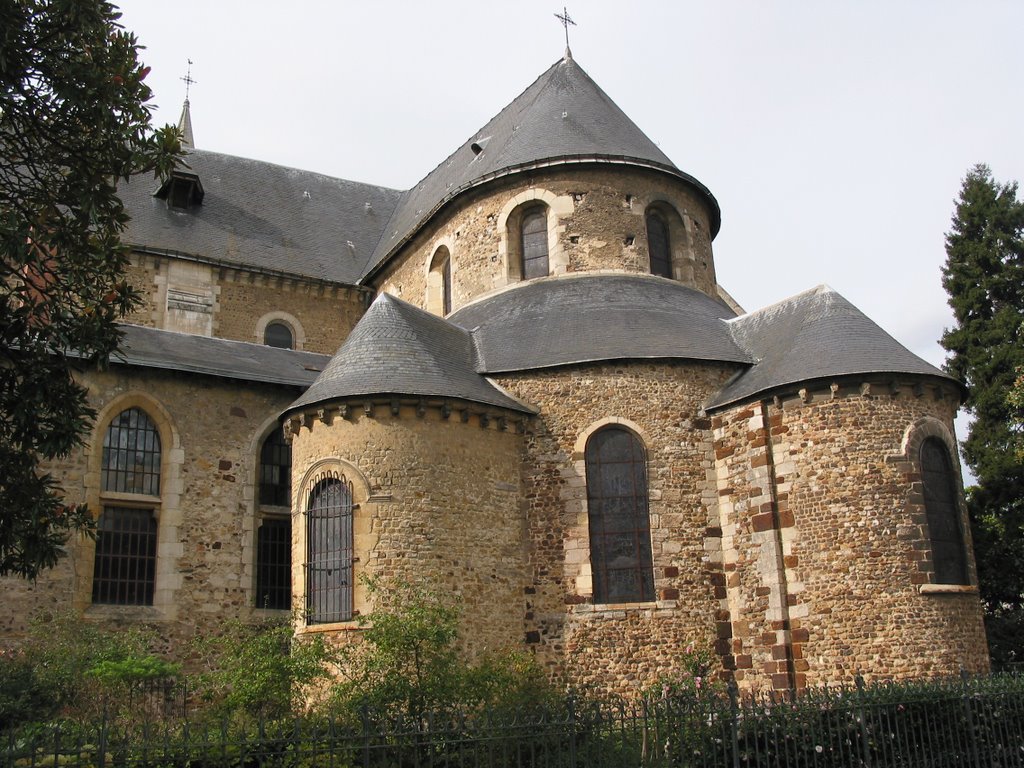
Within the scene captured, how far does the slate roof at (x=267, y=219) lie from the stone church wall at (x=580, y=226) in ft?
16.0

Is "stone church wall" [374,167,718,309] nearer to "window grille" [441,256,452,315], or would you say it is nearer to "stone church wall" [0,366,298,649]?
"window grille" [441,256,452,315]

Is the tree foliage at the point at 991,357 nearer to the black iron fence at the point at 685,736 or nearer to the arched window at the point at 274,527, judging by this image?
the black iron fence at the point at 685,736

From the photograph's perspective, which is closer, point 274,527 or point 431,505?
point 431,505

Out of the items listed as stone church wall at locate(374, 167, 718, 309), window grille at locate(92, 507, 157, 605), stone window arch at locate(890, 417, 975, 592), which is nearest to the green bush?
window grille at locate(92, 507, 157, 605)

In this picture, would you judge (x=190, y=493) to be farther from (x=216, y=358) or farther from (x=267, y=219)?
(x=267, y=219)

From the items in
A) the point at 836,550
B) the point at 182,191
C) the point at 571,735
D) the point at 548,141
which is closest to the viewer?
the point at 571,735

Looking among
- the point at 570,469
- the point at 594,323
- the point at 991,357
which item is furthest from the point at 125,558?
the point at 991,357

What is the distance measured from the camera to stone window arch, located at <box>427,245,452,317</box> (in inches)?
802

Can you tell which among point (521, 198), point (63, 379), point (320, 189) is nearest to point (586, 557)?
point (521, 198)

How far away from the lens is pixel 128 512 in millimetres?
16344

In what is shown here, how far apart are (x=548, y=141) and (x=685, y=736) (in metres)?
13.4

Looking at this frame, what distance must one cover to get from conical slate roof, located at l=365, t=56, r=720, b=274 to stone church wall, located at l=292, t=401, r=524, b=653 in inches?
250

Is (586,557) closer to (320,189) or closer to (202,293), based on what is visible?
(202,293)

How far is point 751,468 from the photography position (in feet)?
48.5
